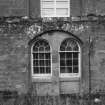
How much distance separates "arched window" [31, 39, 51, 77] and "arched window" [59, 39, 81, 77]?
2.28 feet

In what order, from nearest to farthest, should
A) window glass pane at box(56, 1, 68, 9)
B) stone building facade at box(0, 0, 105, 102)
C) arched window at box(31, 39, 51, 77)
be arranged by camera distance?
1. stone building facade at box(0, 0, 105, 102)
2. arched window at box(31, 39, 51, 77)
3. window glass pane at box(56, 1, 68, 9)

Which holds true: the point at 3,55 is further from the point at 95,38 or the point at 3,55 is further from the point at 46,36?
the point at 95,38

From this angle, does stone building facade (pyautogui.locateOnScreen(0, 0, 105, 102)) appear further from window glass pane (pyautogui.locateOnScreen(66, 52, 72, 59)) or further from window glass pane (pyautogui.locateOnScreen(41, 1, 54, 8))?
window glass pane (pyautogui.locateOnScreen(41, 1, 54, 8))

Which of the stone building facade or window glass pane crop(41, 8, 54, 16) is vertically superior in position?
window glass pane crop(41, 8, 54, 16)

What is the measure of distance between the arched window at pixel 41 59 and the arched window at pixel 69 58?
696 mm

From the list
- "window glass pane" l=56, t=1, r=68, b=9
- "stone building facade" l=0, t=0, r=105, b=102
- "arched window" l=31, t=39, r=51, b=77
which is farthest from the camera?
"window glass pane" l=56, t=1, r=68, b=9

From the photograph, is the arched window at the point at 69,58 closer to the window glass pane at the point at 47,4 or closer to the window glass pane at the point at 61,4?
the window glass pane at the point at 61,4

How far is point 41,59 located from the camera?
1216 centimetres

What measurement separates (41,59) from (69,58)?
58.6 inches

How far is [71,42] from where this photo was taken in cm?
1218

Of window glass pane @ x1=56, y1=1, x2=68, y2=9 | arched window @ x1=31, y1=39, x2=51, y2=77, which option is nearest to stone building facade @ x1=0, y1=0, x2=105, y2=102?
arched window @ x1=31, y1=39, x2=51, y2=77

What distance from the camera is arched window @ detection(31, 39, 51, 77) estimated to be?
12.1 meters

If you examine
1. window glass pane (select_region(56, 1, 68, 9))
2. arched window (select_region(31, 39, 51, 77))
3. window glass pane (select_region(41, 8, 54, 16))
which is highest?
window glass pane (select_region(56, 1, 68, 9))

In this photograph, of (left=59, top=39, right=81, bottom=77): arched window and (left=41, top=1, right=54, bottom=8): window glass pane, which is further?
(left=41, top=1, right=54, bottom=8): window glass pane
